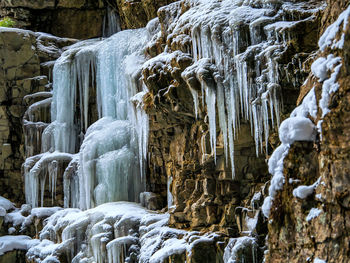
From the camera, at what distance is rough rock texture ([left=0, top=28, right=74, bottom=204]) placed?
15.6 metres

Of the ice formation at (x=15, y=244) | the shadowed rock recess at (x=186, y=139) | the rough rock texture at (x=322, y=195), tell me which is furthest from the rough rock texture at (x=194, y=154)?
the ice formation at (x=15, y=244)

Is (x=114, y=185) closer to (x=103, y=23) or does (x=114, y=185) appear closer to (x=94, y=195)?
(x=94, y=195)

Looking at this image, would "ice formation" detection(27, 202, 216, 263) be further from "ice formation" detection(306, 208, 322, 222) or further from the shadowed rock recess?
"ice formation" detection(306, 208, 322, 222)

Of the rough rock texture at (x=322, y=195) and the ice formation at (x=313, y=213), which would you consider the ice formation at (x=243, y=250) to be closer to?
the rough rock texture at (x=322, y=195)

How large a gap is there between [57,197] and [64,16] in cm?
895

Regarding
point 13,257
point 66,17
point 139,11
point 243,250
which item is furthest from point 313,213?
point 66,17

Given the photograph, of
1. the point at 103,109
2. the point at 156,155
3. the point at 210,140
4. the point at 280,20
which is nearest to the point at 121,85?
the point at 103,109

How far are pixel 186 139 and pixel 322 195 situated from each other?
5850 millimetres

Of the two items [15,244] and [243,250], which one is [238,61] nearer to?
[243,250]

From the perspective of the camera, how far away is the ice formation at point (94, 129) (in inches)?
475

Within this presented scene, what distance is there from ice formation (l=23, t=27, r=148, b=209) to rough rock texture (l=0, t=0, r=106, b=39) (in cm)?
269

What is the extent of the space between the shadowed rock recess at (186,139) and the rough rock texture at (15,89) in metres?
0.04

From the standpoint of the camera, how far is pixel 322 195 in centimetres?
463

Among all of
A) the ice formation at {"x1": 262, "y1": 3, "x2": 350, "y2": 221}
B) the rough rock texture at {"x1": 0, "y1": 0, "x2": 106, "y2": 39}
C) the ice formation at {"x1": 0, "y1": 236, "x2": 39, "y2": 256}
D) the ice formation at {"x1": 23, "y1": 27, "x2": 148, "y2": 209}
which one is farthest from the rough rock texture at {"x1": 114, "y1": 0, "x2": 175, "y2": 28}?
the ice formation at {"x1": 262, "y1": 3, "x2": 350, "y2": 221}
